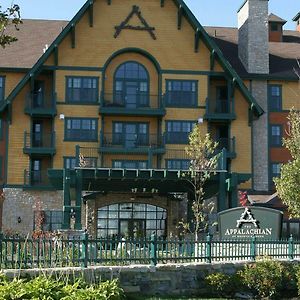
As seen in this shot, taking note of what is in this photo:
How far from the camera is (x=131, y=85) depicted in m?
47.0

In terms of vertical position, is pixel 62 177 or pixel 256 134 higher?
pixel 256 134

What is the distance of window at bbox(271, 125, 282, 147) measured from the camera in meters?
48.7

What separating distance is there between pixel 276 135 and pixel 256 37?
7083mm

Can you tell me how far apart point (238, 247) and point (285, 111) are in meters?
26.2

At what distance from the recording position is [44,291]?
52.2 feet

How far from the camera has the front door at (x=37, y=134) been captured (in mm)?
46562

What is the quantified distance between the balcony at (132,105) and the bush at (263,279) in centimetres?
2385

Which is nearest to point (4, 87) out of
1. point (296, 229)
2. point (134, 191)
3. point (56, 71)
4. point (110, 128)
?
point (56, 71)

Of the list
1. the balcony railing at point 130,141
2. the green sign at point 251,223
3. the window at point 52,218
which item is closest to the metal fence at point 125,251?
the green sign at point 251,223

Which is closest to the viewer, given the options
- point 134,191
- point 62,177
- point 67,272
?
point 67,272

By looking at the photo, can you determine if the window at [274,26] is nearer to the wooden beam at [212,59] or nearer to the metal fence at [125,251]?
the wooden beam at [212,59]

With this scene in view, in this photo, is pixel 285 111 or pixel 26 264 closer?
pixel 26 264

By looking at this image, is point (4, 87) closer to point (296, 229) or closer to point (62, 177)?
point (62, 177)

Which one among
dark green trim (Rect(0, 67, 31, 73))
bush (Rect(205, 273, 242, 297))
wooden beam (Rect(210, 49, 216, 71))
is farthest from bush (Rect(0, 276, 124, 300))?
dark green trim (Rect(0, 67, 31, 73))
